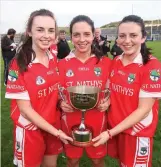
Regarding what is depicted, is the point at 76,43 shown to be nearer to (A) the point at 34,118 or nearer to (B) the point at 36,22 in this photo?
(B) the point at 36,22

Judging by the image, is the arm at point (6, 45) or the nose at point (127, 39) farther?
the arm at point (6, 45)

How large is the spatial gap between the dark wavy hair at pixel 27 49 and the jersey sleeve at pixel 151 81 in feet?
3.23

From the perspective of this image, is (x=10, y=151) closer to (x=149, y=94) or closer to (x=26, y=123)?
(x=26, y=123)

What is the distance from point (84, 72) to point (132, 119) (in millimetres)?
634

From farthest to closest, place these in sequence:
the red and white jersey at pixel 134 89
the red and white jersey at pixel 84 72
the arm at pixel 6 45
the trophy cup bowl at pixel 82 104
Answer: the arm at pixel 6 45
the red and white jersey at pixel 84 72
the red and white jersey at pixel 134 89
the trophy cup bowl at pixel 82 104

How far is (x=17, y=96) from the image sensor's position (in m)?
2.40

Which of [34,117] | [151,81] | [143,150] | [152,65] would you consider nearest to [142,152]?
[143,150]

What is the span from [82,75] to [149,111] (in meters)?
0.69

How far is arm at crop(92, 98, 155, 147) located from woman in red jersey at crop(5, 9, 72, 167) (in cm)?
27

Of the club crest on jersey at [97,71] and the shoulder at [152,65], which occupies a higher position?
the shoulder at [152,65]

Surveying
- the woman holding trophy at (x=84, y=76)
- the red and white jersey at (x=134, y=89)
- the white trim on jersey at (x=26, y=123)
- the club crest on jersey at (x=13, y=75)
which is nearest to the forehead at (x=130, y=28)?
the red and white jersey at (x=134, y=89)

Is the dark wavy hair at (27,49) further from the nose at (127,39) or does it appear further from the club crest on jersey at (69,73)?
the nose at (127,39)

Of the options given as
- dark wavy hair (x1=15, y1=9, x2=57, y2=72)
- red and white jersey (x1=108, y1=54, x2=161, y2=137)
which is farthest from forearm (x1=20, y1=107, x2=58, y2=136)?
red and white jersey (x1=108, y1=54, x2=161, y2=137)

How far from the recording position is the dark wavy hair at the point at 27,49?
241 centimetres
